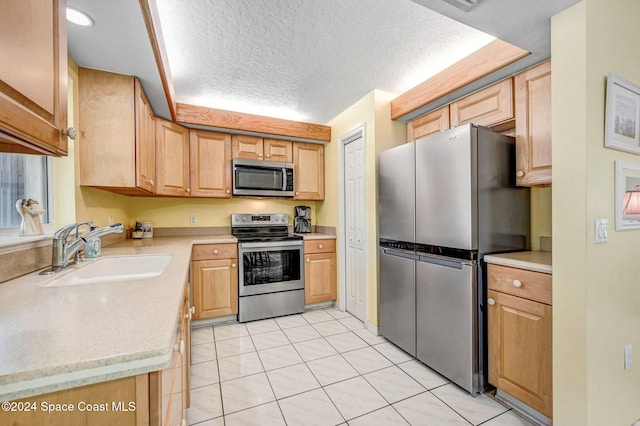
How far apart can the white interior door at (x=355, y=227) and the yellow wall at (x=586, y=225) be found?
162cm

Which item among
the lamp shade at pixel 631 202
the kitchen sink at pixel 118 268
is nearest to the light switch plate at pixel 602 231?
the lamp shade at pixel 631 202

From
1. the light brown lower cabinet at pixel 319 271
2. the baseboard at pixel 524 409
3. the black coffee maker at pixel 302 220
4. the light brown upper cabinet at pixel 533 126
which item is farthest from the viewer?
the black coffee maker at pixel 302 220

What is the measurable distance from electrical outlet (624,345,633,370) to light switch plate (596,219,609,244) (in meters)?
0.64

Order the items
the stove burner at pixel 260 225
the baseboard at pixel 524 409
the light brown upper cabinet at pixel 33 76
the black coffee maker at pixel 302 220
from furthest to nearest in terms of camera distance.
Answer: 1. the black coffee maker at pixel 302 220
2. the stove burner at pixel 260 225
3. the baseboard at pixel 524 409
4. the light brown upper cabinet at pixel 33 76

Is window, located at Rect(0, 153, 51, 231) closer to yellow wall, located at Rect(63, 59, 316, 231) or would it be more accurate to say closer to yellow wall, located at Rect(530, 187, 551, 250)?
yellow wall, located at Rect(63, 59, 316, 231)

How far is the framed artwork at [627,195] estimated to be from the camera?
133 cm

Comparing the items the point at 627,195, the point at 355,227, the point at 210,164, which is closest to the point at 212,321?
the point at 210,164

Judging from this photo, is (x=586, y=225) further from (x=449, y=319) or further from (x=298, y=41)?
(x=298, y=41)

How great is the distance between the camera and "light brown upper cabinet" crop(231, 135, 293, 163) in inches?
123

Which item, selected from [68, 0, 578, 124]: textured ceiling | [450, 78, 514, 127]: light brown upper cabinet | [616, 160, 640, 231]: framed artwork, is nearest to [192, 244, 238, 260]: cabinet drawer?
[68, 0, 578, 124]: textured ceiling

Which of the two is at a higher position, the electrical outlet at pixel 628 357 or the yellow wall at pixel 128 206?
the yellow wall at pixel 128 206

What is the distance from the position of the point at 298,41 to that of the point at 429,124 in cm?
132

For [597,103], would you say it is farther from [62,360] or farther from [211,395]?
[211,395]

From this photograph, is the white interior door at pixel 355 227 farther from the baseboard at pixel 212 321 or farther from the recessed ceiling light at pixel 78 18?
the recessed ceiling light at pixel 78 18
